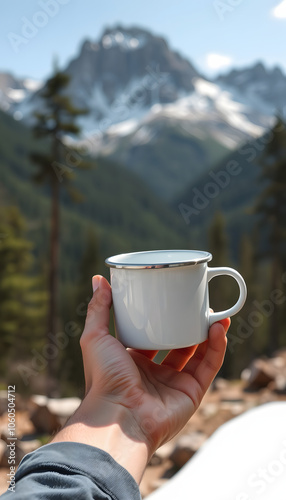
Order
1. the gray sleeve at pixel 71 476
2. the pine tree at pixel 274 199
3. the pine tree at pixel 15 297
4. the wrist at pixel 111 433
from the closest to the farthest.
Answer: the gray sleeve at pixel 71 476, the wrist at pixel 111 433, the pine tree at pixel 274 199, the pine tree at pixel 15 297

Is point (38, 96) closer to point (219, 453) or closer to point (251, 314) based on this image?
point (219, 453)

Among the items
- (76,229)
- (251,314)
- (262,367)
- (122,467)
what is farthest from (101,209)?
(122,467)

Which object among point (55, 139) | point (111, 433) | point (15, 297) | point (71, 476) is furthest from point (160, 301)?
point (15, 297)

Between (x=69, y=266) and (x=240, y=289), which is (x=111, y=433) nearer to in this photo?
(x=240, y=289)

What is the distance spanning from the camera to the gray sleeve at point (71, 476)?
41.3 inches

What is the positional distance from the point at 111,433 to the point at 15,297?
66.4ft

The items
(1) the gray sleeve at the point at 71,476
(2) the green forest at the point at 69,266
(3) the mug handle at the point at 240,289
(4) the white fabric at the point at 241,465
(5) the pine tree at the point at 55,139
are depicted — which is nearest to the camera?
(1) the gray sleeve at the point at 71,476

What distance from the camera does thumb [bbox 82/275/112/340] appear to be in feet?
5.32

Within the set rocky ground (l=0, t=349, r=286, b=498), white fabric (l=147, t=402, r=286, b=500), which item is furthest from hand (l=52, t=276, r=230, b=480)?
rocky ground (l=0, t=349, r=286, b=498)

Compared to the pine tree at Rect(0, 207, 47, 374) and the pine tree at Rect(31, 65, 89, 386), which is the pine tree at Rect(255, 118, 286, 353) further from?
the pine tree at Rect(0, 207, 47, 374)

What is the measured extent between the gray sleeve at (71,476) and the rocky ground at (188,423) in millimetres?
2806

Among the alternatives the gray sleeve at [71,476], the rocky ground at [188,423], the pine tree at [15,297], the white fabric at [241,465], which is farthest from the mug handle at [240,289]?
the pine tree at [15,297]

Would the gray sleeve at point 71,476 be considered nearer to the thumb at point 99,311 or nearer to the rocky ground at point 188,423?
the thumb at point 99,311

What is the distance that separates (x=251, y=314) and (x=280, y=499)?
24.0 meters
